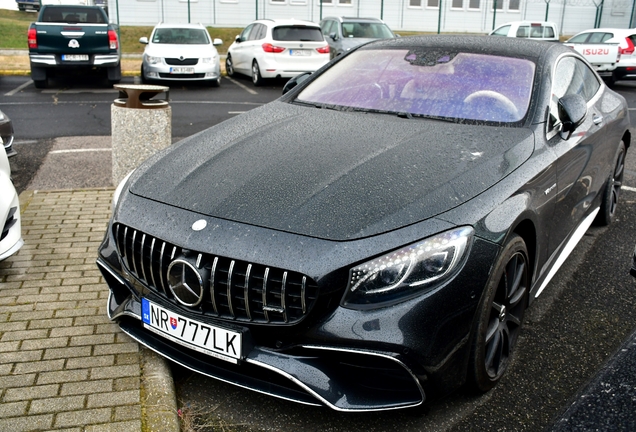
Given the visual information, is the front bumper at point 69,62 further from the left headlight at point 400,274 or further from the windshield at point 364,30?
the left headlight at point 400,274

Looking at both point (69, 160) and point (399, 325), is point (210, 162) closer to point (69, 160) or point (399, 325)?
point (399, 325)

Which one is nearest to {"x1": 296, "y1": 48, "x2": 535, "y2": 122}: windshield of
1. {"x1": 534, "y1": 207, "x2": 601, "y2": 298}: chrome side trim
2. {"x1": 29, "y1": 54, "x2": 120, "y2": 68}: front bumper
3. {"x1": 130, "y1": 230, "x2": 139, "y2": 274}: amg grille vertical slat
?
{"x1": 534, "y1": 207, "x2": 601, "y2": 298}: chrome side trim

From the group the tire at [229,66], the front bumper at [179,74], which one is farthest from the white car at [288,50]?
the tire at [229,66]

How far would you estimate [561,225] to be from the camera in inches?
148

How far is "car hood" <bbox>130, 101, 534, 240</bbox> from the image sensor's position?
2766mm

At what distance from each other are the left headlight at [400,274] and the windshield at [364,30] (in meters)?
15.6

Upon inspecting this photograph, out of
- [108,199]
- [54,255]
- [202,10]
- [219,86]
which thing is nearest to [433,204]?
[54,255]

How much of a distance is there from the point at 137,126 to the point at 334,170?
305 centimetres

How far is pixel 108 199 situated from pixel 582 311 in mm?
3862

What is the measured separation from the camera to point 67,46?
46.5 ft

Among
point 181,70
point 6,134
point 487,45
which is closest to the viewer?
point 487,45

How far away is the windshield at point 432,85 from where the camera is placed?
3.85 metres

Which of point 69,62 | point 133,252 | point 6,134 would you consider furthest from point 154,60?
point 133,252

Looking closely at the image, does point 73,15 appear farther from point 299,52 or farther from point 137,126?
point 137,126
